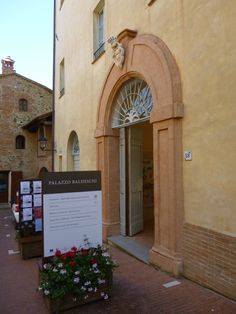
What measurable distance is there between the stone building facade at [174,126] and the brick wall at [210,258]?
15 mm

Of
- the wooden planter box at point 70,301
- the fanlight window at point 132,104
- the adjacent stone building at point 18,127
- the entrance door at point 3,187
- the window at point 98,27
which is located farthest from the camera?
the entrance door at point 3,187

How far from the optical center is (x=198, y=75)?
4859mm

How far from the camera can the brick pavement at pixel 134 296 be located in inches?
165

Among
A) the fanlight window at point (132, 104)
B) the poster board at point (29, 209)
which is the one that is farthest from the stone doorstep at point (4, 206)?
the fanlight window at point (132, 104)

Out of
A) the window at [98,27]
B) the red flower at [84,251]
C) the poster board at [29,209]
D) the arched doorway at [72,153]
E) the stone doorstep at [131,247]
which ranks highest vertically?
the window at [98,27]

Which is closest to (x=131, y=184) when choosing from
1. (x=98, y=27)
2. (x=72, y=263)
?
(x=72, y=263)

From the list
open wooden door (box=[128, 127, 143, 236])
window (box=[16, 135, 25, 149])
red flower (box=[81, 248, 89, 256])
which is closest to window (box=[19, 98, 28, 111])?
window (box=[16, 135, 25, 149])

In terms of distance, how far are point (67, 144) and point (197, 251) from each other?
816 centimetres

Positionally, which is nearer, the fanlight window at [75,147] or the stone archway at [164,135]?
the stone archway at [164,135]

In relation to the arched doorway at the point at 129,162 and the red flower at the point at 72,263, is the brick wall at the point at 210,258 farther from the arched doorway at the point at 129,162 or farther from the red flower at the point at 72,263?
the arched doorway at the point at 129,162

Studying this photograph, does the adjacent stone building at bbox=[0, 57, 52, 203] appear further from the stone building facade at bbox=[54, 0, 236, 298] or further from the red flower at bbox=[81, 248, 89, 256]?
the red flower at bbox=[81, 248, 89, 256]

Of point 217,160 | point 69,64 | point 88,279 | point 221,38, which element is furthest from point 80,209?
point 69,64

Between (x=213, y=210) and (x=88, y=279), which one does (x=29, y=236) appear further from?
(x=213, y=210)

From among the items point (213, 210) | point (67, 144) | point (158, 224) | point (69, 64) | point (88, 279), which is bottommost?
point (88, 279)
